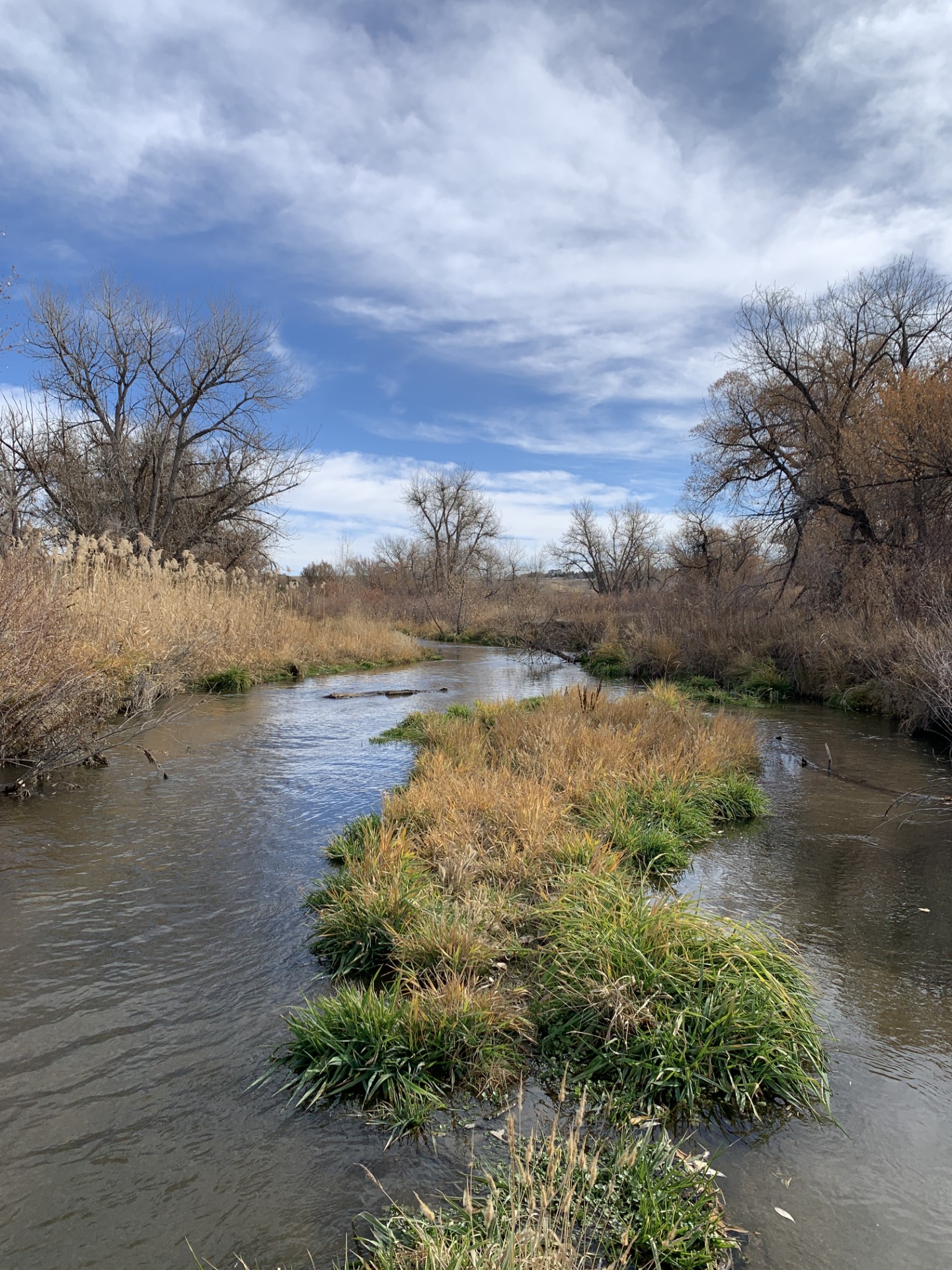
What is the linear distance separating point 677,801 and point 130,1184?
18.6ft

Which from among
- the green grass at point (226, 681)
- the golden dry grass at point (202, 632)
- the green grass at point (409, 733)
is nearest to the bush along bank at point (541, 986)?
the green grass at point (409, 733)

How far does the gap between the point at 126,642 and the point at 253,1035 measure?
9.63 metres

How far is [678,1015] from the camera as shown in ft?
10.9

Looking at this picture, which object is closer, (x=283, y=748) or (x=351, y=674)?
(x=283, y=748)

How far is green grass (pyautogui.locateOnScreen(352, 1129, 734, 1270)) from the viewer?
6.64 feet

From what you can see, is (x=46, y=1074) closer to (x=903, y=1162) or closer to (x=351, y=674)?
(x=903, y=1162)

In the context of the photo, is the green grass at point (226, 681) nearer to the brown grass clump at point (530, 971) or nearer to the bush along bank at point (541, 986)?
the brown grass clump at point (530, 971)

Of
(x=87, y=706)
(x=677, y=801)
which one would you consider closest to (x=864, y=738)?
(x=677, y=801)

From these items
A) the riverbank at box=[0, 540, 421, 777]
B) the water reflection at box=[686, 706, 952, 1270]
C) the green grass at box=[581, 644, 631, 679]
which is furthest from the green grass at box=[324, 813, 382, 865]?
the green grass at box=[581, 644, 631, 679]

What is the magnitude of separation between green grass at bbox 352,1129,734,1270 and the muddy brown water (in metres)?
0.17

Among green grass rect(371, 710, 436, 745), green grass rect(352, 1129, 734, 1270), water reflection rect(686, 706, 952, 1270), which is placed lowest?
water reflection rect(686, 706, 952, 1270)

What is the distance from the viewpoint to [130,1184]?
2.62 metres

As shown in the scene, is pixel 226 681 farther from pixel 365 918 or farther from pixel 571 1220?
pixel 571 1220

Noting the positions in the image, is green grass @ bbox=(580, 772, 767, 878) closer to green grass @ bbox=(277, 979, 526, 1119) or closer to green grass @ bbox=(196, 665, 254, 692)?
green grass @ bbox=(277, 979, 526, 1119)
